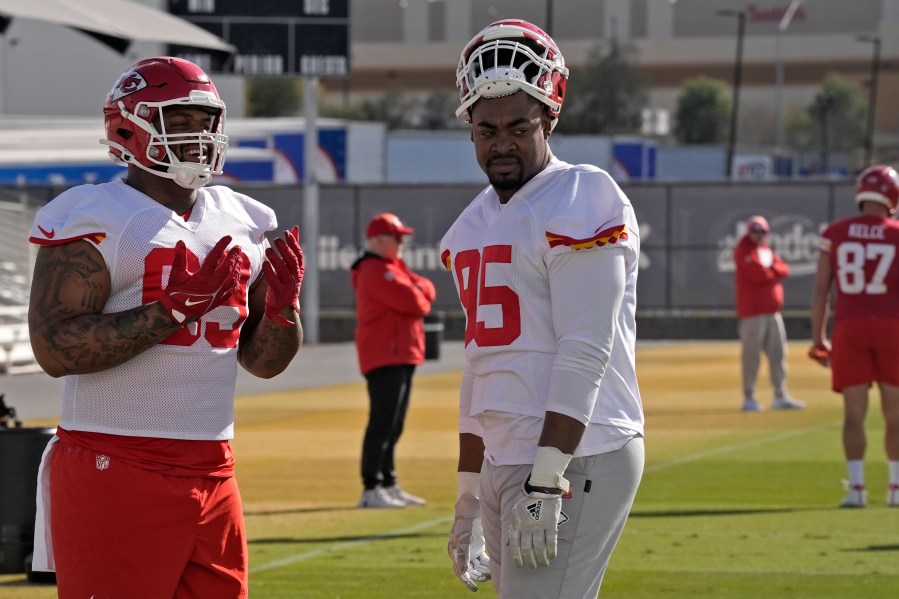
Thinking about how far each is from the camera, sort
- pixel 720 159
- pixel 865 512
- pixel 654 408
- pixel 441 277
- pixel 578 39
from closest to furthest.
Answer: pixel 865 512, pixel 654 408, pixel 441 277, pixel 720 159, pixel 578 39

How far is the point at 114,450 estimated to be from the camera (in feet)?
13.8

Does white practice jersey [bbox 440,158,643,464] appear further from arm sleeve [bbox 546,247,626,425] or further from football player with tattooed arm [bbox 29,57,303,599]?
football player with tattooed arm [bbox 29,57,303,599]

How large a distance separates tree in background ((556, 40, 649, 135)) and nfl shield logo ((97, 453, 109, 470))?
84.2 meters

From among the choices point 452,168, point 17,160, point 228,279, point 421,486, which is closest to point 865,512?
point 421,486

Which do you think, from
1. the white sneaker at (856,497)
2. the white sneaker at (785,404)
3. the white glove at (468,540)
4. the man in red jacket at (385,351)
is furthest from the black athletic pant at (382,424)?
the white sneaker at (785,404)

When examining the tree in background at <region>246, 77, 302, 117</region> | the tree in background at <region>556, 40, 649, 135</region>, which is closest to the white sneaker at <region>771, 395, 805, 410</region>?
the tree in background at <region>556, 40, 649, 135</region>

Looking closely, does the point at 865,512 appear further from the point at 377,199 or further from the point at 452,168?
the point at 452,168

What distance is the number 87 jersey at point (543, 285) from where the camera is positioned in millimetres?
3977

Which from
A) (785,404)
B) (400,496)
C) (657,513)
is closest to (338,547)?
(400,496)

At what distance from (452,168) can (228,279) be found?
1993 inches

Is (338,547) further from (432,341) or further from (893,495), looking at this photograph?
(432,341)

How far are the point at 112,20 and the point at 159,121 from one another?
6523 millimetres

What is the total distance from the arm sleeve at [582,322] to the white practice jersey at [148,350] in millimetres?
959

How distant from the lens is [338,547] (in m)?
9.23
